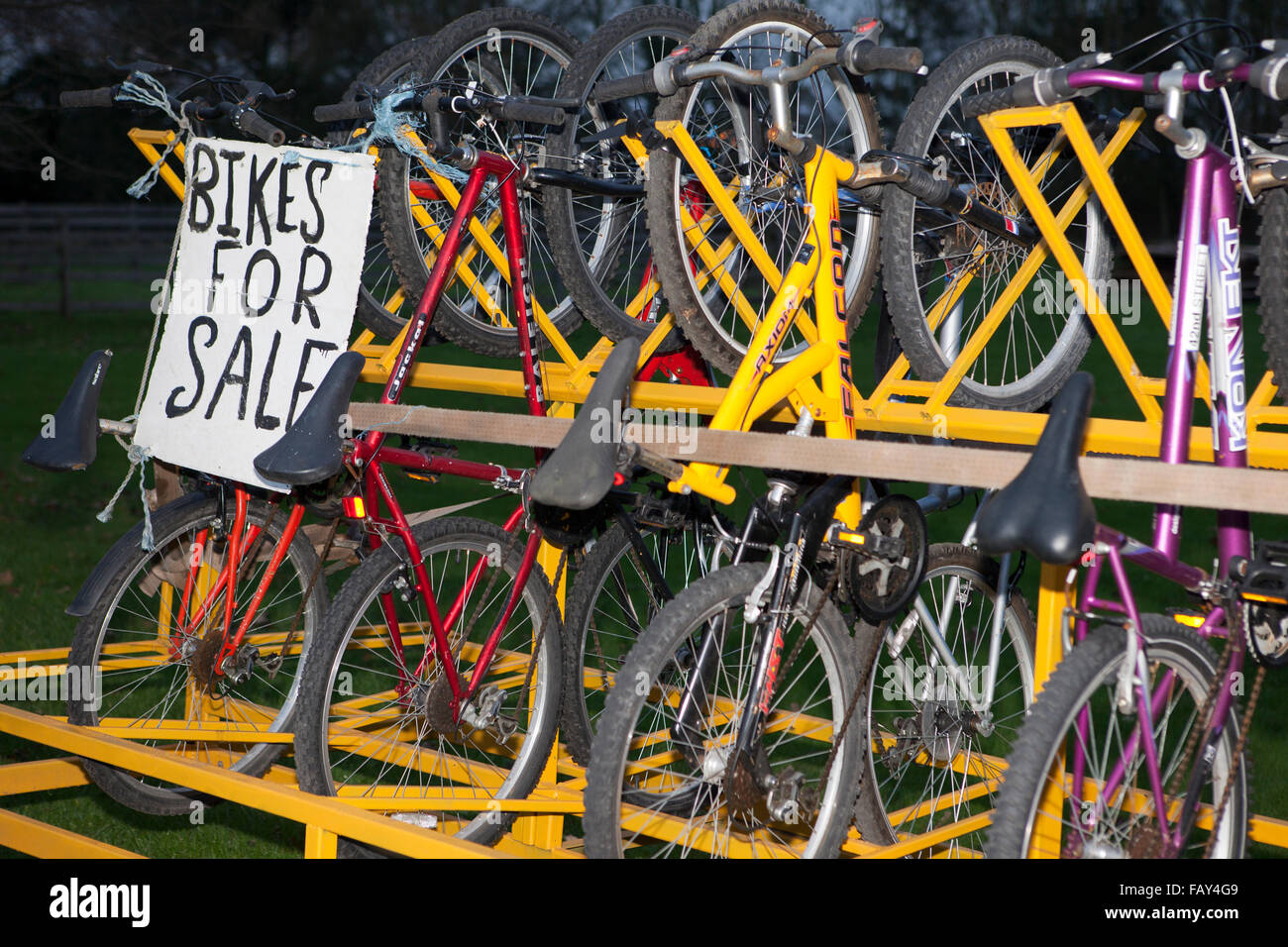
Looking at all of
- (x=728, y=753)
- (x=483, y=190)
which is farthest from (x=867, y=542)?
(x=483, y=190)

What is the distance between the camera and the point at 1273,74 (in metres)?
2.32

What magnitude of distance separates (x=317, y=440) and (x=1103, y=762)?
1.67 meters

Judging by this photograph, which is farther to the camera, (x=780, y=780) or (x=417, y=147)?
(x=417, y=147)

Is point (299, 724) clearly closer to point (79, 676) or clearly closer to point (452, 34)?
point (79, 676)

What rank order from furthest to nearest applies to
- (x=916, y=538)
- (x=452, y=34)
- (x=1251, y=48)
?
1. (x=452, y=34)
2. (x=916, y=538)
3. (x=1251, y=48)

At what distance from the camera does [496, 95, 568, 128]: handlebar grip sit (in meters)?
3.22

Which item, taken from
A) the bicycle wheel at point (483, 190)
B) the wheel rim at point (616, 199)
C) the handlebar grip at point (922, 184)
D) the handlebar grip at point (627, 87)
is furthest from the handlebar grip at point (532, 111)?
the handlebar grip at point (922, 184)

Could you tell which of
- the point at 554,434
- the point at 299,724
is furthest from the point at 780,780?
the point at 299,724

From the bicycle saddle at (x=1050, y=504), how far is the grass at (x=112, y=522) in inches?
70.3

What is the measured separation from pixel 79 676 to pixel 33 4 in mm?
5890

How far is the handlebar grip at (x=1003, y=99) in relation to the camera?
2.62 metres

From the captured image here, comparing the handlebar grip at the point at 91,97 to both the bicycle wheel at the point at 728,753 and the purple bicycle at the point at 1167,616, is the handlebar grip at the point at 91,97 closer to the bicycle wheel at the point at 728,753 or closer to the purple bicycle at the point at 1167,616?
the bicycle wheel at the point at 728,753

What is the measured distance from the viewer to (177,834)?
4.25 metres

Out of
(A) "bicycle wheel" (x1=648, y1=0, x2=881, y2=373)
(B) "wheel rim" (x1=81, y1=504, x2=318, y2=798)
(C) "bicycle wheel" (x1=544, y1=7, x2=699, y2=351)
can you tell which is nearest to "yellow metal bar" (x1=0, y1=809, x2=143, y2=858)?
(B) "wheel rim" (x1=81, y1=504, x2=318, y2=798)
